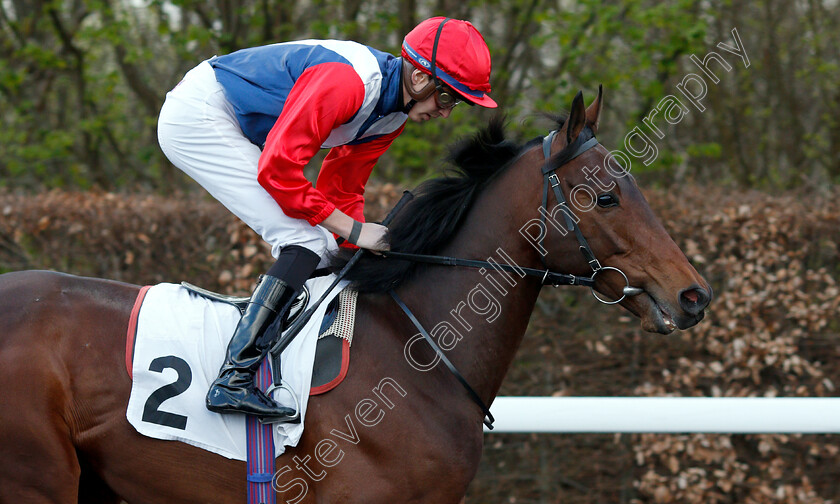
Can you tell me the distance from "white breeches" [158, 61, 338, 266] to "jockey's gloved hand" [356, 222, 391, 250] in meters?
0.14

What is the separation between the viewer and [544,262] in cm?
246

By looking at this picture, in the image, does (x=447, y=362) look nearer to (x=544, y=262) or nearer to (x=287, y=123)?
(x=544, y=262)

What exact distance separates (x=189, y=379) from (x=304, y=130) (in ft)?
2.84

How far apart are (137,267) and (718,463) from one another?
3623 millimetres

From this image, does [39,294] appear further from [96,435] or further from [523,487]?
[523,487]

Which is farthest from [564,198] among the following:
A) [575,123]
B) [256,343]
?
[256,343]

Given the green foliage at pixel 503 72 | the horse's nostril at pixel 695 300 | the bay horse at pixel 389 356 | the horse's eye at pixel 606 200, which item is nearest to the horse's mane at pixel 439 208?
the bay horse at pixel 389 356

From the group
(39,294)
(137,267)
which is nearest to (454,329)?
(39,294)

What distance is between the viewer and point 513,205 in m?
2.50

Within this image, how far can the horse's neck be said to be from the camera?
248 cm

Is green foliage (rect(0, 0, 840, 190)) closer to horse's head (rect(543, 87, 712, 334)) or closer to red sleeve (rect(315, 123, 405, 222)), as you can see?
red sleeve (rect(315, 123, 405, 222))

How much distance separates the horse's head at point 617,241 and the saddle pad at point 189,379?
0.90 metres

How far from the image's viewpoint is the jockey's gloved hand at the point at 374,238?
2453 mm

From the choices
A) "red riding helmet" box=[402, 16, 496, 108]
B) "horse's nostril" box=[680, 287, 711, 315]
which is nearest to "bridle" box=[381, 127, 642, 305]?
"horse's nostril" box=[680, 287, 711, 315]
